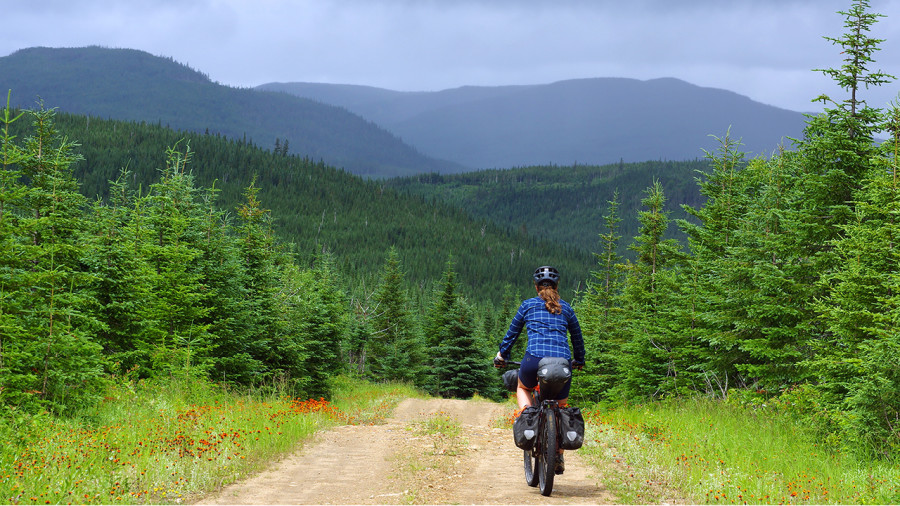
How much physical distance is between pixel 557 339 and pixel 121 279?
33.2 feet

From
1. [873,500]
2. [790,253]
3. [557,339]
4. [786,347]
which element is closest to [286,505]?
[557,339]

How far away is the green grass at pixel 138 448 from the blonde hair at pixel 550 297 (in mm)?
4201

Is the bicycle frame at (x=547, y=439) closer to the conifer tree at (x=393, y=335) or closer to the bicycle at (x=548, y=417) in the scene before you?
the bicycle at (x=548, y=417)

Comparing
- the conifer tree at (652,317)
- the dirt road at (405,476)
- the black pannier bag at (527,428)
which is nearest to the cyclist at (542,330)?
the black pannier bag at (527,428)

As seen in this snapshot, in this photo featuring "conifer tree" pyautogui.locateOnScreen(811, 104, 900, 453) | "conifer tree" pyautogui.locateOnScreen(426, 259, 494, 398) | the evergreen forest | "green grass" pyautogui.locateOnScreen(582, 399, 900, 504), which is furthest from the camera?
"conifer tree" pyautogui.locateOnScreen(426, 259, 494, 398)

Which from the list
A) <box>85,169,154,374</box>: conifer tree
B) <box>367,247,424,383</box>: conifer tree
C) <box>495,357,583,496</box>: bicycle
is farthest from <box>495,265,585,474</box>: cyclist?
<box>367,247,424,383</box>: conifer tree

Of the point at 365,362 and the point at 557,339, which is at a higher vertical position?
the point at 557,339

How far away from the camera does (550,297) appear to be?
7.19 m

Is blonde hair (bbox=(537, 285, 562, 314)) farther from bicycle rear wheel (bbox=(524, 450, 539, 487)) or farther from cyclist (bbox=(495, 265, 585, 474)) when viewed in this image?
bicycle rear wheel (bbox=(524, 450, 539, 487))

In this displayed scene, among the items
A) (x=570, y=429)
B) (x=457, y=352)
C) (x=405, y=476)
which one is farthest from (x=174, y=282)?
(x=457, y=352)

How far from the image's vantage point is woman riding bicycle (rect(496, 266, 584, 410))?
698cm

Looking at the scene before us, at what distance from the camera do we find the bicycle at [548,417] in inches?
257

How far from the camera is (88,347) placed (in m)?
9.10

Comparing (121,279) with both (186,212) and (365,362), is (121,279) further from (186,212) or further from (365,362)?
(365,362)
